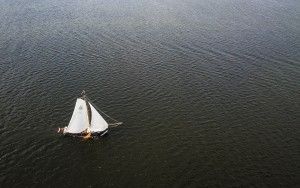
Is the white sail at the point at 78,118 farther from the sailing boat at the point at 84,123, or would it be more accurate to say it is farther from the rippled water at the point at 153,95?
the rippled water at the point at 153,95

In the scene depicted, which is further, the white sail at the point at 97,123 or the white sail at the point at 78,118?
the white sail at the point at 97,123

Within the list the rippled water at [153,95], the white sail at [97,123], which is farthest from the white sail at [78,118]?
the rippled water at [153,95]

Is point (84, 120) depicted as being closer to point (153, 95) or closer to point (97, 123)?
point (97, 123)

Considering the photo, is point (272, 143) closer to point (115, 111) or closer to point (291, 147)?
point (291, 147)


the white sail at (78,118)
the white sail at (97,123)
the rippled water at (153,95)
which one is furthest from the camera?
the white sail at (97,123)

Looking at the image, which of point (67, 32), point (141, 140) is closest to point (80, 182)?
point (141, 140)

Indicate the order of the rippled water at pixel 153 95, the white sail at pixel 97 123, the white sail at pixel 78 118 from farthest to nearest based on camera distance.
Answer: the white sail at pixel 97 123 < the white sail at pixel 78 118 < the rippled water at pixel 153 95

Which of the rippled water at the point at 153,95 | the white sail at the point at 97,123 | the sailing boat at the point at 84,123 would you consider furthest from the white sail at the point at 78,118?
the rippled water at the point at 153,95
